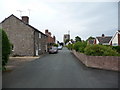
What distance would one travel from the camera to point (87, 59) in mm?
13484

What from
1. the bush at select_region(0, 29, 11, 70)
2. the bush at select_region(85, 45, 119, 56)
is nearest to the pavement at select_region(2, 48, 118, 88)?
the bush at select_region(0, 29, 11, 70)

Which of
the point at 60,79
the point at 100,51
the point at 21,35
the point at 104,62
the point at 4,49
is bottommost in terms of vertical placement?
the point at 60,79

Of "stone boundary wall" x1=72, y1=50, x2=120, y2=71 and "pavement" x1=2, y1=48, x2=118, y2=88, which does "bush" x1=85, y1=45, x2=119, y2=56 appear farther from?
"pavement" x1=2, y1=48, x2=118, y2=88

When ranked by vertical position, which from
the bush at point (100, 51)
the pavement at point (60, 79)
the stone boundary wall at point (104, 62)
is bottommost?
the pavement at point (60, 79)

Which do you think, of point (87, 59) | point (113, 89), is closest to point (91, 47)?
point (87, 59)

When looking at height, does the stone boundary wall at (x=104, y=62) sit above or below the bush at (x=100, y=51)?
below

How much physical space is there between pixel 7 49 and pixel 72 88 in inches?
262

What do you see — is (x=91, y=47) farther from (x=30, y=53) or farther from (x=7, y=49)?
(x=30, y=53)

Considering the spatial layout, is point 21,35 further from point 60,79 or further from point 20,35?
point 60,79

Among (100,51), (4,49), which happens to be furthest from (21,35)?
(100,51)

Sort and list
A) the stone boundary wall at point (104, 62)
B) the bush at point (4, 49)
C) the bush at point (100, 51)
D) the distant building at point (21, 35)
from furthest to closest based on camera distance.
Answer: the distant building at point (21, 35) → the bush at point (100, 51) → the stone boundary wall at point (104, 62) → the bush at point (4, 49)

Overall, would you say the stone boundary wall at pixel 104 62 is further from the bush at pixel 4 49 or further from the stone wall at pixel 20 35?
the stone wall at pixel 20 35

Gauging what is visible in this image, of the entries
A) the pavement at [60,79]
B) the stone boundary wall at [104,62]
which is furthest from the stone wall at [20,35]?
the pavement at [60,79]

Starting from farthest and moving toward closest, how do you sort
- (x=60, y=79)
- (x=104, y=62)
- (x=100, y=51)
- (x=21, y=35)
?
(x=21, y=35)
(x=100, y=51)
(x=104, y=62)
(x=60, y=79)
